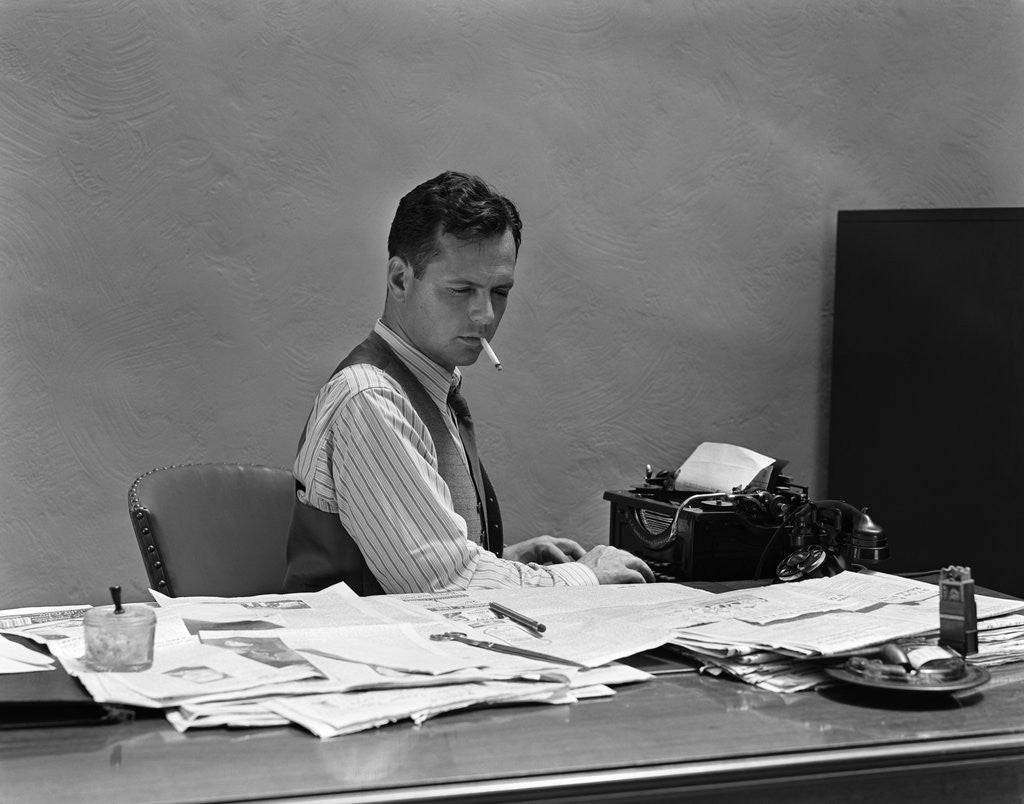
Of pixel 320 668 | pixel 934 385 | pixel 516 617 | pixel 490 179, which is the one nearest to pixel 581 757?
pixel 320 668

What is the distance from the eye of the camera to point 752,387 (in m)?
3.52

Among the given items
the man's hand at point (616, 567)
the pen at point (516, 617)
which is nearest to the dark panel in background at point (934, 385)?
the man's hand at point (616, 567)

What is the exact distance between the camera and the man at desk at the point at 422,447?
1.92 metres

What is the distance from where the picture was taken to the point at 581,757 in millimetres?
1043

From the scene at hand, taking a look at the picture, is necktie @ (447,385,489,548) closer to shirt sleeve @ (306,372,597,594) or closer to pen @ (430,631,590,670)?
shirt sleeve @ (306,372,597,594)

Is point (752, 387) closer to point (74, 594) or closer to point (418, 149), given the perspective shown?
point (418, 149)

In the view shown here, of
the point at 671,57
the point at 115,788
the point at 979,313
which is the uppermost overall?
the point at 671,57

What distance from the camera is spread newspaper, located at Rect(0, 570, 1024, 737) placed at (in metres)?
1.15

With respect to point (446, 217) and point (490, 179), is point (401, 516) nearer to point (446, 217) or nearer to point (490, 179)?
point (446, 217)

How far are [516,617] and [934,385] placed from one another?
2.09m

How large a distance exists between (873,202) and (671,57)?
76 cm

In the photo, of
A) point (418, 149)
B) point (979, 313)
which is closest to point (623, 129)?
point (418, 149)

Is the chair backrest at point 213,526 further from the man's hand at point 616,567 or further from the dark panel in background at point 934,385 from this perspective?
the dark panel in background at point 934,385

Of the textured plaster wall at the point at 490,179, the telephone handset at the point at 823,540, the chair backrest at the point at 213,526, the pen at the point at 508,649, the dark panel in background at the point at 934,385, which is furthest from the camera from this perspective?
the dark panel in background at the point at 934,385
